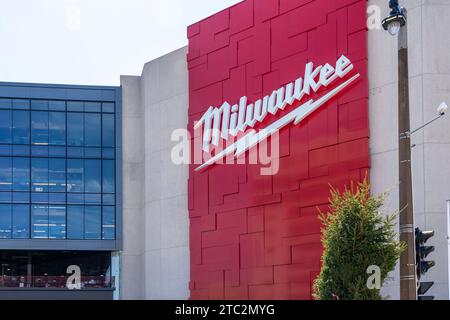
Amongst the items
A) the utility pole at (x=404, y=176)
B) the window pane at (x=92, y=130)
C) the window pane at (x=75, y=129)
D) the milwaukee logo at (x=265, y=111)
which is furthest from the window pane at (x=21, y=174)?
the utility pole at (x=404, y=176)

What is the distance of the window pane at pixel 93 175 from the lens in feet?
143

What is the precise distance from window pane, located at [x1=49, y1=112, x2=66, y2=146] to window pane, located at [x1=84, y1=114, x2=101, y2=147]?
1252mm

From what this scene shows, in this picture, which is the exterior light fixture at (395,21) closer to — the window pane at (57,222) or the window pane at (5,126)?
the window pane at (57,222)

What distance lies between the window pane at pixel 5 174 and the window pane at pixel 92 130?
4.48 m

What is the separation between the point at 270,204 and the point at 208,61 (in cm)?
827

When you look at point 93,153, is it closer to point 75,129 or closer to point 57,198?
point 75,129

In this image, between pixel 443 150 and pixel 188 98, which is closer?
pixel 443 150

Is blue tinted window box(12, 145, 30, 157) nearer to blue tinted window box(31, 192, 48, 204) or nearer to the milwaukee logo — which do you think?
blue tinted window box(31, 192, 48, 204)

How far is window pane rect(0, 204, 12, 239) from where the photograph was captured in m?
42.5

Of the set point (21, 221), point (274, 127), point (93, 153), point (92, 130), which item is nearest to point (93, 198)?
point (93, 153)

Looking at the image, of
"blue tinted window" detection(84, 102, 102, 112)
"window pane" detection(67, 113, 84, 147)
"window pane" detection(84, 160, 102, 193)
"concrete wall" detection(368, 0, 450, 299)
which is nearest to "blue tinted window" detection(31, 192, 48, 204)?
"window pane" detection(84, 160, 102, 193)

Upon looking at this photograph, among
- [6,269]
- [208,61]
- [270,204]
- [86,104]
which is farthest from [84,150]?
[270,204]
